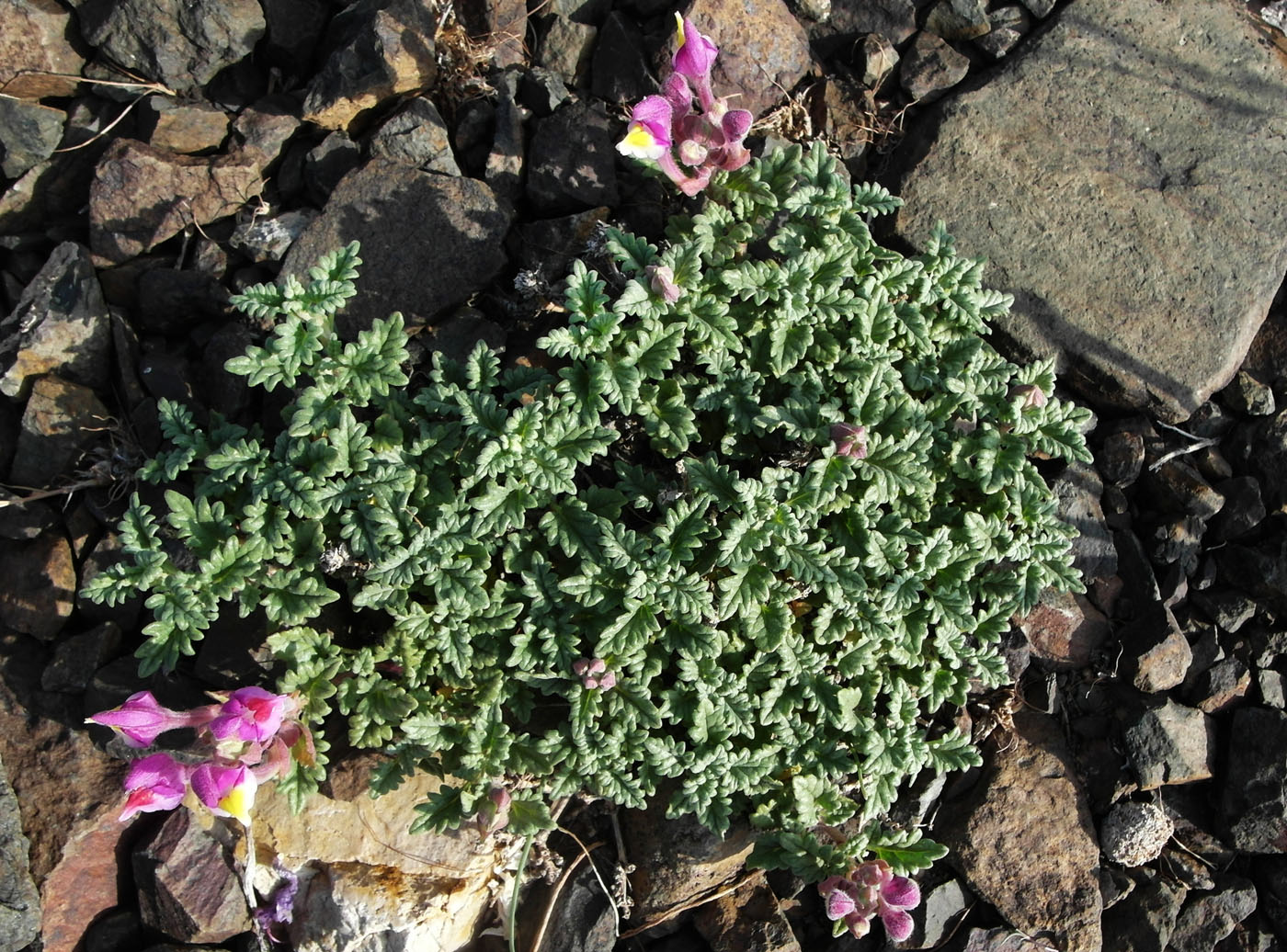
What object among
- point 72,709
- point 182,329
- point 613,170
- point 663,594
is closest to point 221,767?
point 72,709

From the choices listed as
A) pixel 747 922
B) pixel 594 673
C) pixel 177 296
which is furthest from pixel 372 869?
pixel 177 296

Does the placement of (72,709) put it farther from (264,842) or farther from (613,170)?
(613,170)

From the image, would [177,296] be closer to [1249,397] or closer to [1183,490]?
[1183,490]

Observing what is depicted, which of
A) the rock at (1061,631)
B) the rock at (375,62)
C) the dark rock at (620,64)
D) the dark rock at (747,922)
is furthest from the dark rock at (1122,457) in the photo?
the rock at (375,62)

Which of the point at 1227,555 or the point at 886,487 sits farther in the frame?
the point at 1227,555

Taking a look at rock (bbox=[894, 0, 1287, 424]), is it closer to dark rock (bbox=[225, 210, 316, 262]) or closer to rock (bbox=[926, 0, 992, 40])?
rock (bbox=[926, 0, 992, 40])
